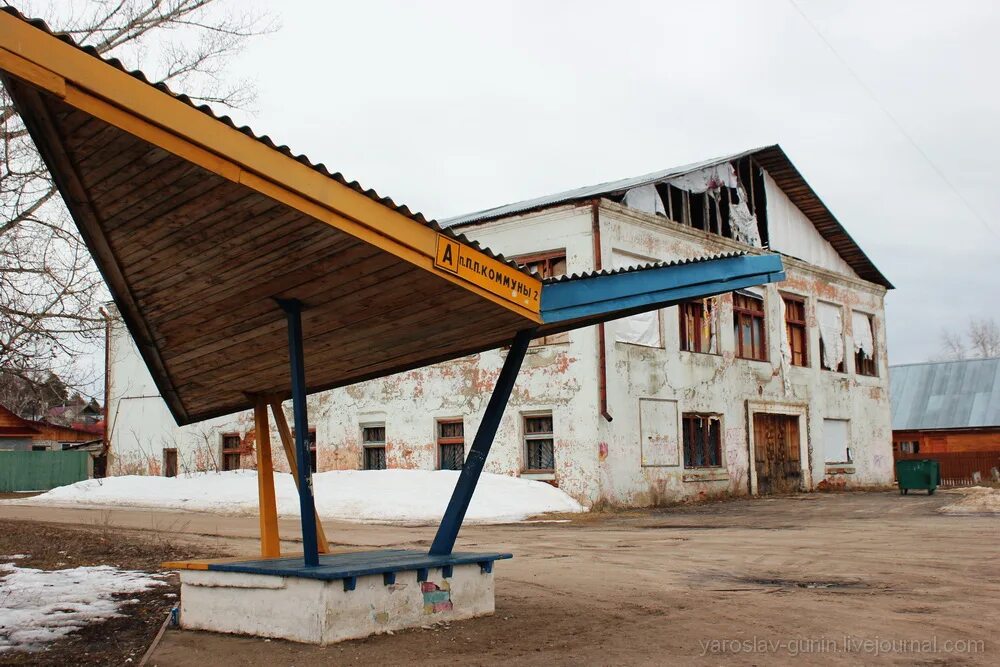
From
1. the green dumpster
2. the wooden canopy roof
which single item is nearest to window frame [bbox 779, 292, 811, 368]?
Result: the green dumpster

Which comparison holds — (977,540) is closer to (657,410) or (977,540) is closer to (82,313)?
(657,410)

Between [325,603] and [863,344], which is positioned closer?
[325,603]

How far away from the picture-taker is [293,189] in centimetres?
536

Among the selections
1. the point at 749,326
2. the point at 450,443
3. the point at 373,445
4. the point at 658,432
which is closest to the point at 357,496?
the point at 450,443

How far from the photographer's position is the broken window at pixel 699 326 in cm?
2611

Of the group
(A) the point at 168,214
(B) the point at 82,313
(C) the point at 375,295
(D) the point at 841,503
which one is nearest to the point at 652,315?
(D) the point at 841,503

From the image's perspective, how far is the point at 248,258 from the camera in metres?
6.20

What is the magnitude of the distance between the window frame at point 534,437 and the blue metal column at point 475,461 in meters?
15.3

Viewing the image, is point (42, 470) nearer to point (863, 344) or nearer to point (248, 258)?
point (863, 344)

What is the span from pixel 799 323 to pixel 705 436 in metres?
7.17

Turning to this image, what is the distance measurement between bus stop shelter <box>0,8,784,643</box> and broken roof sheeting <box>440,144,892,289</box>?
15.5 m

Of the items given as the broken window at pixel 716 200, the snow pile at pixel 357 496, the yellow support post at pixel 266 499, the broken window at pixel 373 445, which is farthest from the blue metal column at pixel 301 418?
the broken window at pixel 373 445

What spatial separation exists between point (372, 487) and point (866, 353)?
20.2m

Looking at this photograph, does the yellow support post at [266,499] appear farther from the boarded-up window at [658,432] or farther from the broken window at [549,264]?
the boarded-up window at [658,432]
